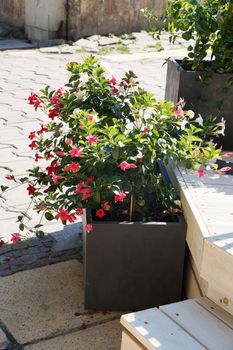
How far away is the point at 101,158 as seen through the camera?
2762 mm

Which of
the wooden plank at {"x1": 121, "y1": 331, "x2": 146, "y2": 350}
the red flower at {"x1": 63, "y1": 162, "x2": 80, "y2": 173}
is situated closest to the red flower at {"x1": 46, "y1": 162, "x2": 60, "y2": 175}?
the red flower at {"x1": 63, "y1": 162, "x2": 80, "y2": 173}

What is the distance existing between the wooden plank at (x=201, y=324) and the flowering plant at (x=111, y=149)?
1.79ft

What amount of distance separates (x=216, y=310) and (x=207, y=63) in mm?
1947

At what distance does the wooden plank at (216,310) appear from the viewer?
2.41m

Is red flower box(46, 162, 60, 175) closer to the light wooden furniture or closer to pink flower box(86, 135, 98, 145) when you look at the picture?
pink flower box(86, 135, 98, 145)

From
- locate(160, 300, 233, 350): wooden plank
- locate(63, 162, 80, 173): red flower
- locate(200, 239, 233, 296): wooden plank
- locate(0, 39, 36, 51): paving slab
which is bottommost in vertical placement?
locate(160, 300, 233, 350): wooden plank

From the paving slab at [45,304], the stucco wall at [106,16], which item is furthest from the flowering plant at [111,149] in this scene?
the stucco wall at [106,16]

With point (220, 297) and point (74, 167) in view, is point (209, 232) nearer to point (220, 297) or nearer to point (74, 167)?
point (220, 297)

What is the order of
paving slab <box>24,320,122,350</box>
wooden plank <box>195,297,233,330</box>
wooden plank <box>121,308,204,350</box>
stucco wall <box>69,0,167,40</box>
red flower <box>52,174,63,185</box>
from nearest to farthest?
wooden plank <box>121,308,204,350</box> → wooden plank <box>195,297,233,330</box> → paving slab <box>24,320,122,350</box> → red flower <box>52,174,63,185</box> → stucco wall <box>69,0,167,40</box>

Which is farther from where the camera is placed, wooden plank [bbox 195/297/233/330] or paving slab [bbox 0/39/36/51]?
paving slab [bbox 0/39/36/51]

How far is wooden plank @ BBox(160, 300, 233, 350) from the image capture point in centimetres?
225

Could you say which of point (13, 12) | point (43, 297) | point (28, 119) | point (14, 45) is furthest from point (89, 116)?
point (13, 12)

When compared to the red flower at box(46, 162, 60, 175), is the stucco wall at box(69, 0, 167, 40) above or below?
above

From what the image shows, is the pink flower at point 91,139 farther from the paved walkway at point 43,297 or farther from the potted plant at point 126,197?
the paved walkway at point 43,297
